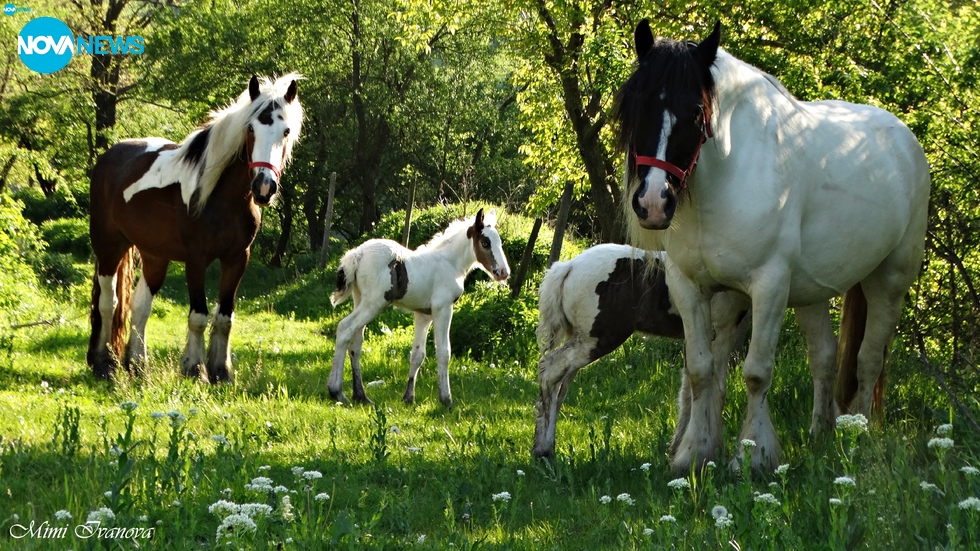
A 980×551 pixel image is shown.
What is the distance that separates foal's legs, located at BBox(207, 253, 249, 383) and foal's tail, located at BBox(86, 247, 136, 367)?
3.88 ft

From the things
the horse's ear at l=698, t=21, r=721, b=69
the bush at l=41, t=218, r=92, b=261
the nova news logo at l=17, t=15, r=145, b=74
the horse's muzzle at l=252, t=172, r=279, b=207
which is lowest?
the bush at l=41, t=218, r=92, b=261

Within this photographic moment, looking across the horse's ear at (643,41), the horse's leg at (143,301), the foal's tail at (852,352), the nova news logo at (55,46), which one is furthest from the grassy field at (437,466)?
the nova news logo at (55,46)

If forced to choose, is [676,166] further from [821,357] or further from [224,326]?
[224,326]

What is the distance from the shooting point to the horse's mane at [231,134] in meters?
7.97

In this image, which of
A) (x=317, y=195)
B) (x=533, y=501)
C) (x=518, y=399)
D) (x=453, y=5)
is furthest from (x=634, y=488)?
(x=317, y=195)

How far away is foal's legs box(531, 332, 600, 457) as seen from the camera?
227 inches

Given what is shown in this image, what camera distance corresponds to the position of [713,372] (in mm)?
5180

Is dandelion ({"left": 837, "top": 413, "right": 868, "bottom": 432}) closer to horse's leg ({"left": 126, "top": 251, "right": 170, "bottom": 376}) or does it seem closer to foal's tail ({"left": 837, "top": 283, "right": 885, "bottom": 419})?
foal's tail ({"left": 837, "top": 283, "right": 885, "bottom": 419})

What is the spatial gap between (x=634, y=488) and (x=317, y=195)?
85.1 feet

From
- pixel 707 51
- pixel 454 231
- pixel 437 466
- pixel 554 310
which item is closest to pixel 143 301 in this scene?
pixel 454 231

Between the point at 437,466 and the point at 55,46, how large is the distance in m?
27.1

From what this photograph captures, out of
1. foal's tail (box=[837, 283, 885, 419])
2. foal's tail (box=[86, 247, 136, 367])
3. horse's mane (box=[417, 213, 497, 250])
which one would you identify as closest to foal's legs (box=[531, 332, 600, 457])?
foal's tail (box=[837, 283, 885, 419])

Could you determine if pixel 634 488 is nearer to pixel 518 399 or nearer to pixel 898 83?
pixel 518 399

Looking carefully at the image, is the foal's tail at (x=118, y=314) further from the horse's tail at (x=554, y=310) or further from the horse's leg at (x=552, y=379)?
the horse's leg at (x=552, y=379)
